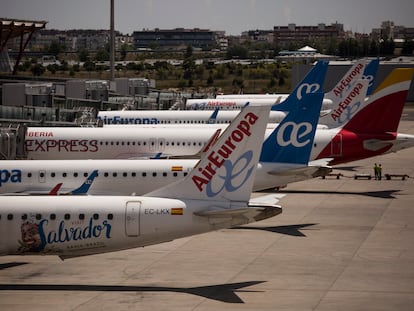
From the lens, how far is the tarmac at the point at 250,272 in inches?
1412

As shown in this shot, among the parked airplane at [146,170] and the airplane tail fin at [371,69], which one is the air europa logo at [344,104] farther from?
the parked airplane at [146,170]

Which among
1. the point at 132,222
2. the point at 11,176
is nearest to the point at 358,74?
the point at 11,176

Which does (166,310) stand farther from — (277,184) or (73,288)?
(277,184)

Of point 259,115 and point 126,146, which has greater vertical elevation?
point 259,115

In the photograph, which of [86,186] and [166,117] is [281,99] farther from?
[86,186]

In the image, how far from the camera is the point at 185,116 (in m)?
86.6

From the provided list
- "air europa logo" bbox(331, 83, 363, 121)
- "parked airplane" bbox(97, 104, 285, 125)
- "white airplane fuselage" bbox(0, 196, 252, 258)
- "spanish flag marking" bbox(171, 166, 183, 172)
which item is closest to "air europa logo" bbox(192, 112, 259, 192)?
"white airplane fuselage" bbox(0, 196, 252, 258)

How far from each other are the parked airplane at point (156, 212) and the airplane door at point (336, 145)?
2826 centimetres

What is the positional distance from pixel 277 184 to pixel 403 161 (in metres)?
38.1

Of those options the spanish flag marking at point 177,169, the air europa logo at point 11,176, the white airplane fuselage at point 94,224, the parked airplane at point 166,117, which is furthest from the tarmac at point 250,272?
the parked airplane at point 166,117

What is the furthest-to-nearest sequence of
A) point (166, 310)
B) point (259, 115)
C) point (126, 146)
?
point (126, 146) → point (259, 115) → point (166, 310)

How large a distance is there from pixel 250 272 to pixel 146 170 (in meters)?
13.8

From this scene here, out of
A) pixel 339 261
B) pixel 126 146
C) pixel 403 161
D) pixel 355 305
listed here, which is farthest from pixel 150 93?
Result: pixel 355 305

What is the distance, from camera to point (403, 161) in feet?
290
